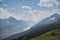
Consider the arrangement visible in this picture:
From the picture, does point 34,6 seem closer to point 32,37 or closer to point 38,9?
point 38,9

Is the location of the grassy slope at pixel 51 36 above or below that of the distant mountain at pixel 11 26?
below

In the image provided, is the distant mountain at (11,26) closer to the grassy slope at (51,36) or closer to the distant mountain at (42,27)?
the distant mountain at (42,27)

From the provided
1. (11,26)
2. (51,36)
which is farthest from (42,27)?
(11,26)

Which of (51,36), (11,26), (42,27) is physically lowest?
(51,36)

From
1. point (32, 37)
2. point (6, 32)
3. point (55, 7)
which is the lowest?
point (32, 37)

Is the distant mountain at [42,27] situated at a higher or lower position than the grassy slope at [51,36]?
higher

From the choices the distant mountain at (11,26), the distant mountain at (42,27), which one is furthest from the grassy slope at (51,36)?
the distant mountain at (11,26)

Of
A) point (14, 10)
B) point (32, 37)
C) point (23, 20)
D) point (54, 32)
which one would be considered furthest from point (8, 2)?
point (54, 32)

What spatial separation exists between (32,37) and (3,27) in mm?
636

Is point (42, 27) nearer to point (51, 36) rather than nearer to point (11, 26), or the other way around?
point (51, 36)

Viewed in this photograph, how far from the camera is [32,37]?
2854 millimetres

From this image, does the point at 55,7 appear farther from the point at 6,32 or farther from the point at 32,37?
the point at 6,32

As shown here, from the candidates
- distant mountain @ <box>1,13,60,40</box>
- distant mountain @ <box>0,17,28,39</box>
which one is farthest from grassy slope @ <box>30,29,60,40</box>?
distant mountain @ <box>0,17,28,39</box>

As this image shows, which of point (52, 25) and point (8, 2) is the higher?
point (8, 2)
